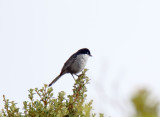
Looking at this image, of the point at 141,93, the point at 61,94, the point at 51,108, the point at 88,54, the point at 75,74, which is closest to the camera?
the point at 141,93

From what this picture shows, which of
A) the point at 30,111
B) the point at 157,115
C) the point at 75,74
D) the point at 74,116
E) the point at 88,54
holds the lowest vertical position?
the point at 157,115

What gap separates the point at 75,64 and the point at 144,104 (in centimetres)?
932

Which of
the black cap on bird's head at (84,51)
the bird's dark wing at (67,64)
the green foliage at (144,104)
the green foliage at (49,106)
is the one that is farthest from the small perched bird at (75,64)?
the green foliage at (144,104)

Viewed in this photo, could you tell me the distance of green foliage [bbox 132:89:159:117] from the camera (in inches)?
39.5

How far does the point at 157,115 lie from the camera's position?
110 cm

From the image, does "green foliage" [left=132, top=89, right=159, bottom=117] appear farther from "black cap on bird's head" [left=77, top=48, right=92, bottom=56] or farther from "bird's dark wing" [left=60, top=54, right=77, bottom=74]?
"black cap on bird's head" [left=77, top=48, right=92, bottom=56]

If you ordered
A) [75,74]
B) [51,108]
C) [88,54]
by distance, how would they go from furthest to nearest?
[88,54]
[75,74]
[51,108]

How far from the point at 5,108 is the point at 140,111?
12.6 feet

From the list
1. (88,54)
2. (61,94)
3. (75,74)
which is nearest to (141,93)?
(61,94)

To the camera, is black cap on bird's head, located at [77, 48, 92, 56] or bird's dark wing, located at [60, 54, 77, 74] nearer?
bird's dark wing, located at [60, 54, 77, 74]

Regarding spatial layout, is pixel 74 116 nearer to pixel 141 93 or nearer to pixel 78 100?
pixel 78 100

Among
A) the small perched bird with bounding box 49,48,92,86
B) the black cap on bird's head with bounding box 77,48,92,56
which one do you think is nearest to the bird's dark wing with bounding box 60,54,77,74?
the small perched bird with bounding box 49,48,92,86

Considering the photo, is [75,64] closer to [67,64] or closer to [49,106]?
[67,64]

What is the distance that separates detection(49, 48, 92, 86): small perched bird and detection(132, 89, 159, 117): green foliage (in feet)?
30.0
